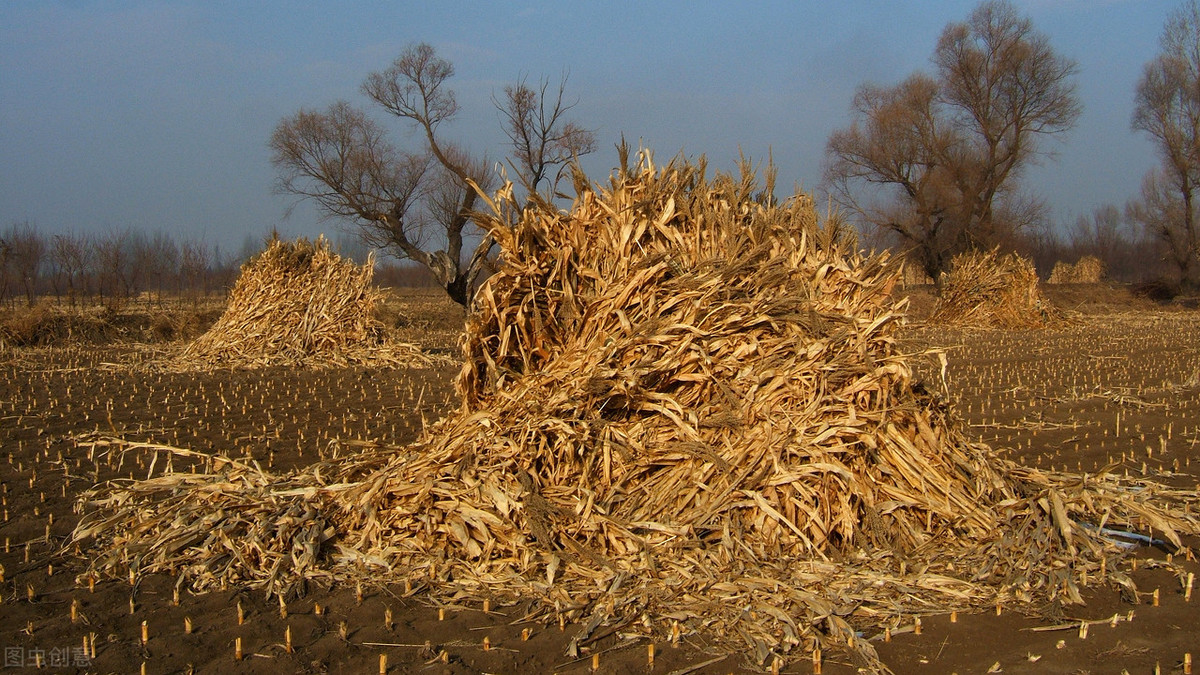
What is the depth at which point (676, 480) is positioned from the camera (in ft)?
15.3

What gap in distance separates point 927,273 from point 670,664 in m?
34.3

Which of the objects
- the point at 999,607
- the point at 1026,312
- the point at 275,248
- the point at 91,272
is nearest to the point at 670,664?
the point at 999,607

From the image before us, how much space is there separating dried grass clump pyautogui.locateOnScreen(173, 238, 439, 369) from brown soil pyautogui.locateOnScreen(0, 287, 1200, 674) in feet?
2.92

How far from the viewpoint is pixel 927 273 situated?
114 feet

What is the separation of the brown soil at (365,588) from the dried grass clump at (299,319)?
89 centimetres

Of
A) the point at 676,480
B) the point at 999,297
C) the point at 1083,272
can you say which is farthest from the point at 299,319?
the point at 1083,272

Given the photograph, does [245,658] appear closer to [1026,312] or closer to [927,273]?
[1026,312]

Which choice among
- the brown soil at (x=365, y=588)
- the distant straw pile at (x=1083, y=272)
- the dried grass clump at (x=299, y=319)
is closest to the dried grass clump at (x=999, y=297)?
the brown soil at (x=365, y=588)

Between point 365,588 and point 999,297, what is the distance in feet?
70.7

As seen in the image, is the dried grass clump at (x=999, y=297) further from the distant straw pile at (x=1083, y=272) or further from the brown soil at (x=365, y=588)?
the distant straw pile at (x=1083, y=272)

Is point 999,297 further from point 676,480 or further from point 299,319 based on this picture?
point 676,480

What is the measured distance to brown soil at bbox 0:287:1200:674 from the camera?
11.2 ft

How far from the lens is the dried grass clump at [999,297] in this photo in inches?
862

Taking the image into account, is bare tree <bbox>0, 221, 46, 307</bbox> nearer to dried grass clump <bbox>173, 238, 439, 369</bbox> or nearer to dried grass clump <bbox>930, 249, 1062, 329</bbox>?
dried grass clump <bbox>173, 238, 439, 369</bbox>
